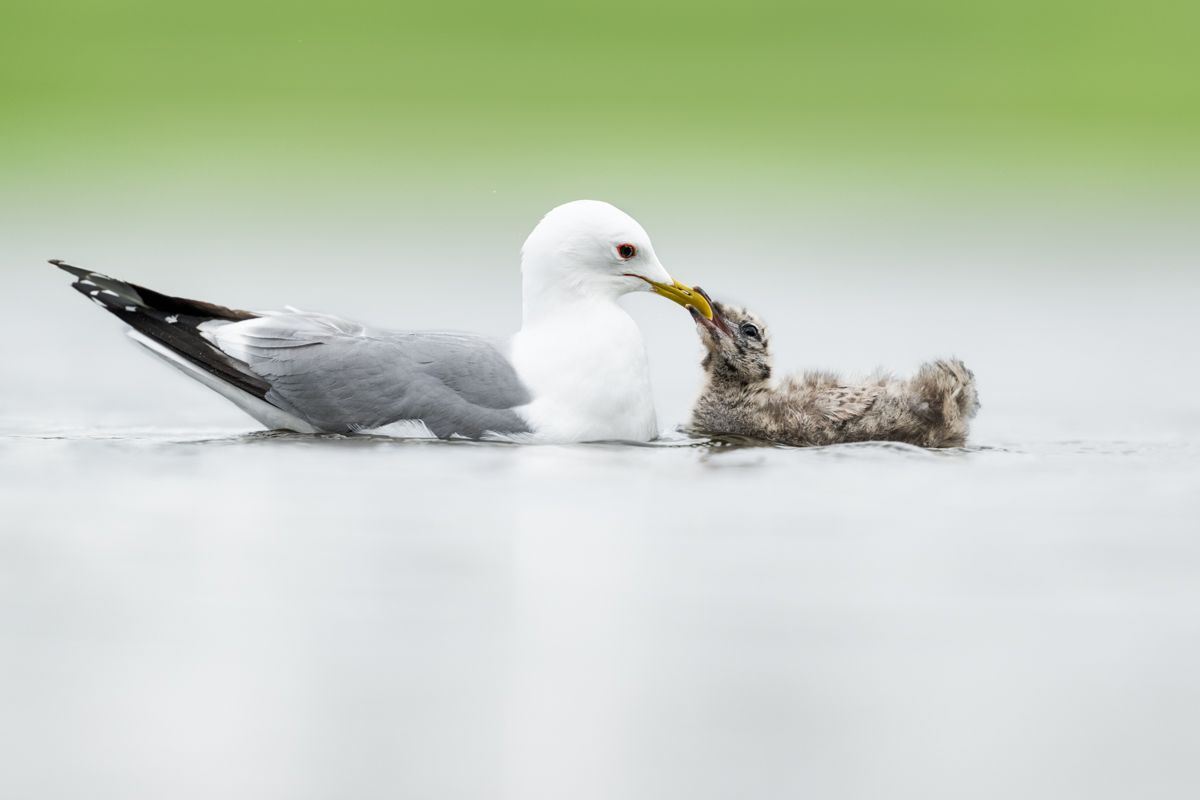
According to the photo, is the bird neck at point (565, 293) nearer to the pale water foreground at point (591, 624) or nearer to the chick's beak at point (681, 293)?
the chick's beak at point (681, 293)

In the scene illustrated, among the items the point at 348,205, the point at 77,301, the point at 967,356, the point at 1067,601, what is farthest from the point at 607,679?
the point at 348,205

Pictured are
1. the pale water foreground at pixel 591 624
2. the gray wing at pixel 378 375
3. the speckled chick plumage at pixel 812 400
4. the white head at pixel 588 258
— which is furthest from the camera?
the white head at pixel 588 258

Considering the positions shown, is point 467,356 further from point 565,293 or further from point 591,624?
point 591,624

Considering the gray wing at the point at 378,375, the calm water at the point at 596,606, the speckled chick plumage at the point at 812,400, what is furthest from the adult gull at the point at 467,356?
the speckled chick plumage at the point at 812,400

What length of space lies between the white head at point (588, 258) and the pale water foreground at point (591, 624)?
36.5 inches

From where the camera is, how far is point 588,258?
9.58m

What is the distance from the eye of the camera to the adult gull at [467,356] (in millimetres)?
9125

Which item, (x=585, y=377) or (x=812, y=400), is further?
(x=812, y=400)

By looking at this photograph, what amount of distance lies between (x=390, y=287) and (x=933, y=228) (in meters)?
6.56

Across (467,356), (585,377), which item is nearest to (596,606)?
(585,377)

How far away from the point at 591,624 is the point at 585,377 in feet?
9.47

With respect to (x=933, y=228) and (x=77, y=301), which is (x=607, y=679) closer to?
(x=77, y=301)

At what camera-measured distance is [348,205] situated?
69.8 ft

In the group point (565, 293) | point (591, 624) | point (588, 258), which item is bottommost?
point (591, 624)
